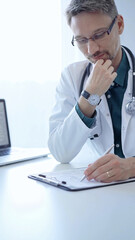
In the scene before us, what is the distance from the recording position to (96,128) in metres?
1.29

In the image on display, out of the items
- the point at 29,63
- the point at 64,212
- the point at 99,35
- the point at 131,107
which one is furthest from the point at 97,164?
the point at 29,63

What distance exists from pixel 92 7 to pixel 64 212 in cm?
81

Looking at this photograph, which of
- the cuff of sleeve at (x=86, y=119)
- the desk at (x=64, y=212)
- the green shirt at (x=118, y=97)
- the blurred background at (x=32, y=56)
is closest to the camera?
the desk at (x=64, y=212)

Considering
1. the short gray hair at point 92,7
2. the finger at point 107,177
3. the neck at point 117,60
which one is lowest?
the finger at point 107,177

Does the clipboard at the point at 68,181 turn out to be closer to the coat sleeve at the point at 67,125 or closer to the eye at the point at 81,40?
the coat sleeve at the point at 67,125

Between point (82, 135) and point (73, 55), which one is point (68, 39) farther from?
point (82, 135)

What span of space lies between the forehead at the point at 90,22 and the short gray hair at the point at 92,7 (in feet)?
0.05

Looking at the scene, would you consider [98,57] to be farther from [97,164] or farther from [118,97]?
[97,164]

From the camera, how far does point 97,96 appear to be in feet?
3.87

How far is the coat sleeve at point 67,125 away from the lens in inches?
46.6

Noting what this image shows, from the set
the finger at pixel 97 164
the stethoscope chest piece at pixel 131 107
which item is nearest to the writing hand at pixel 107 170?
the finger at pixel 97 164

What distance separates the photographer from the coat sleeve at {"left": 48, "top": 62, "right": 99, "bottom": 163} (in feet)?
3.88

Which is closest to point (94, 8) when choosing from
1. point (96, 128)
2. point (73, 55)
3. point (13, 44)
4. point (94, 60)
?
point (94, 60)

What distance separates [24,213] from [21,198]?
114 millimetres
